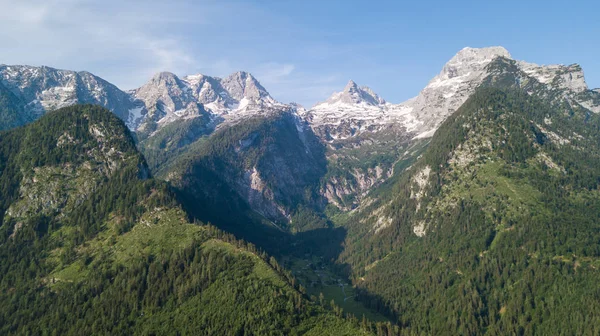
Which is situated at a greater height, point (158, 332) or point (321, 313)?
point (321, 313)

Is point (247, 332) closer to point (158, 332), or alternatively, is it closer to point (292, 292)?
point (292, 292)

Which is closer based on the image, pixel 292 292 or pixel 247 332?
pixel 247 332

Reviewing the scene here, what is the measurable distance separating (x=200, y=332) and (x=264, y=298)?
29.6 meters

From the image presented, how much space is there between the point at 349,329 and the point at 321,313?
1543 cm

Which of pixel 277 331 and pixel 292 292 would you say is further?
pixel 292 292

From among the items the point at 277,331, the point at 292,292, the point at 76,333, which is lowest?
the point at 76,333

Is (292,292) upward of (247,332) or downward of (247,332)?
upward

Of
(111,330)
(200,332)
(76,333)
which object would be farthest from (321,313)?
(76,333)

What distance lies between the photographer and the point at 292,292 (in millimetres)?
197000

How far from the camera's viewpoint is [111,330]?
197375mm

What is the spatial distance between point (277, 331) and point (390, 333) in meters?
53.5

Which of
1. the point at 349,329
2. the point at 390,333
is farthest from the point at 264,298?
the point at 390,333

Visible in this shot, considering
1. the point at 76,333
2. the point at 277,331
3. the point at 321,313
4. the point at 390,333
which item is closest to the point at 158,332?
the point at 76,333

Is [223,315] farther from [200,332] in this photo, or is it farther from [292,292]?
[292,292]
